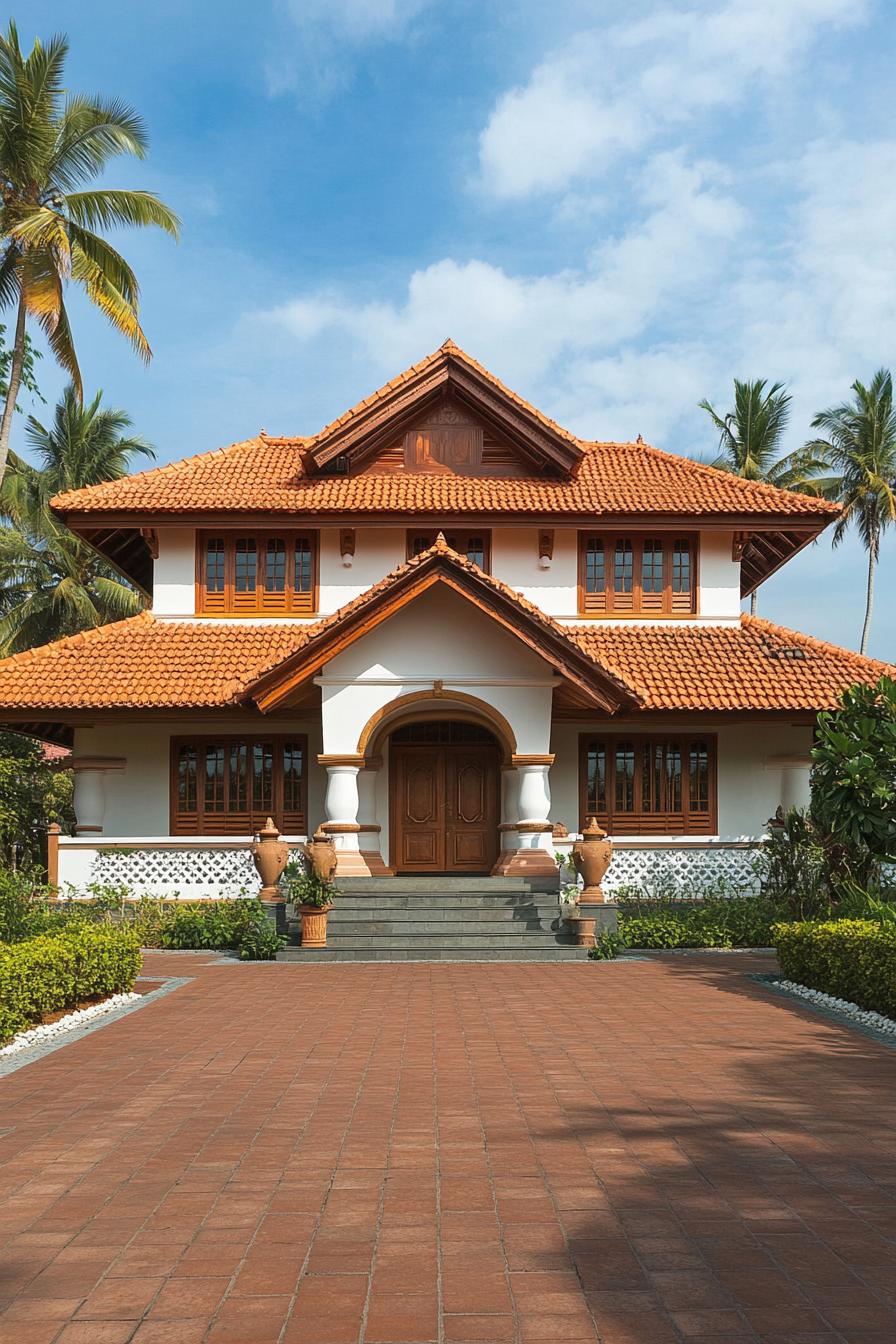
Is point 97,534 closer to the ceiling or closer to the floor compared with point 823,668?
closer to the ceiling

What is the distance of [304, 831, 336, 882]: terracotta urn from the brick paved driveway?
205 inches

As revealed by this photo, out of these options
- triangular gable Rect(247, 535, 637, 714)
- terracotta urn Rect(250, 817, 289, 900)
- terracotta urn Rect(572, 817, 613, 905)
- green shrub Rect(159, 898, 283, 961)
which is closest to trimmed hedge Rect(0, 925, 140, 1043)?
terracotta urn Rect(250, 817, 289, 900)

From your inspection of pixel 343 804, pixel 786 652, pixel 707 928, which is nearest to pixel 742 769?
pixel 786 652

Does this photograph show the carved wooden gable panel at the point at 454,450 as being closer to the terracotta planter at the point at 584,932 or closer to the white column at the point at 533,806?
the white column at the point at 533,806

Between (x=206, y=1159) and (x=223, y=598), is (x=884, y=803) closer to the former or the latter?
(x=206, y=1159)

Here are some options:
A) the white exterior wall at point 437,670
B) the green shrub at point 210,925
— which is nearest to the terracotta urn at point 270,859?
the green shrub at point 210,925

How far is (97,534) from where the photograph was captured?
2117 centimetres

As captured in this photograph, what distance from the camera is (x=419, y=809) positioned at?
20.0 meters

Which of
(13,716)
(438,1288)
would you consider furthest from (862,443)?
(438,1288)

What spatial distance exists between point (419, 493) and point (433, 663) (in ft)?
13.9

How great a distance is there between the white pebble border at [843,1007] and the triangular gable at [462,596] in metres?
5.68

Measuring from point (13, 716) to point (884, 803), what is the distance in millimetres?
12965

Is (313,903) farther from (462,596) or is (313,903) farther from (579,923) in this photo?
(462,596)

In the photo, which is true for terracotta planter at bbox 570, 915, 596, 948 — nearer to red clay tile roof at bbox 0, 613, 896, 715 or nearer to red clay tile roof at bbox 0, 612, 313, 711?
red clay tile roof at bbox 0, 613, 896, 715
